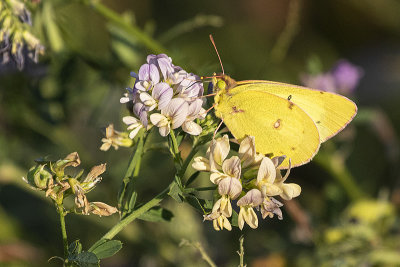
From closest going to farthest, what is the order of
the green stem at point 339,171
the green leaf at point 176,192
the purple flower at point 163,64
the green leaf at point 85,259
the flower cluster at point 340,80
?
1. the green leaf at point 85,259
2. the green leaf at point 176,192
3. the purple flower at point 163,64
4. the green stem at point 339,171
5. the flower cluster at point 340,80

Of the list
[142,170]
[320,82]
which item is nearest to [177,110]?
[142,170]

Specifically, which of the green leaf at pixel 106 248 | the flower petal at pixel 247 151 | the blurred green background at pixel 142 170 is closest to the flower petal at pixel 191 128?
the flower petal at pixel 247 151

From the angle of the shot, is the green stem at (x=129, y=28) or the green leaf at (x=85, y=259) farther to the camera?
the green stem at (x=129, y=28)

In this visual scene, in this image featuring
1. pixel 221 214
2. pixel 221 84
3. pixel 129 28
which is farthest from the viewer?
pixel 129 28

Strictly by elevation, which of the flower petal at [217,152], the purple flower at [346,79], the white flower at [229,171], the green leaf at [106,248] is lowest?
the green leaf at [106,248]

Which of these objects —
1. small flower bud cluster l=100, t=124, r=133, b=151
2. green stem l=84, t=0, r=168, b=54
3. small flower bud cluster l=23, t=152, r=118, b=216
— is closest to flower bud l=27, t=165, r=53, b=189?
small flower bud cluster l=23, t=152, r=118, b=216

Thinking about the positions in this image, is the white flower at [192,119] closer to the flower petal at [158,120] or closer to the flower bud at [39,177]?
the flower petal at [158,120]

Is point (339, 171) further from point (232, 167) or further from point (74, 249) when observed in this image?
point (74, 249)
